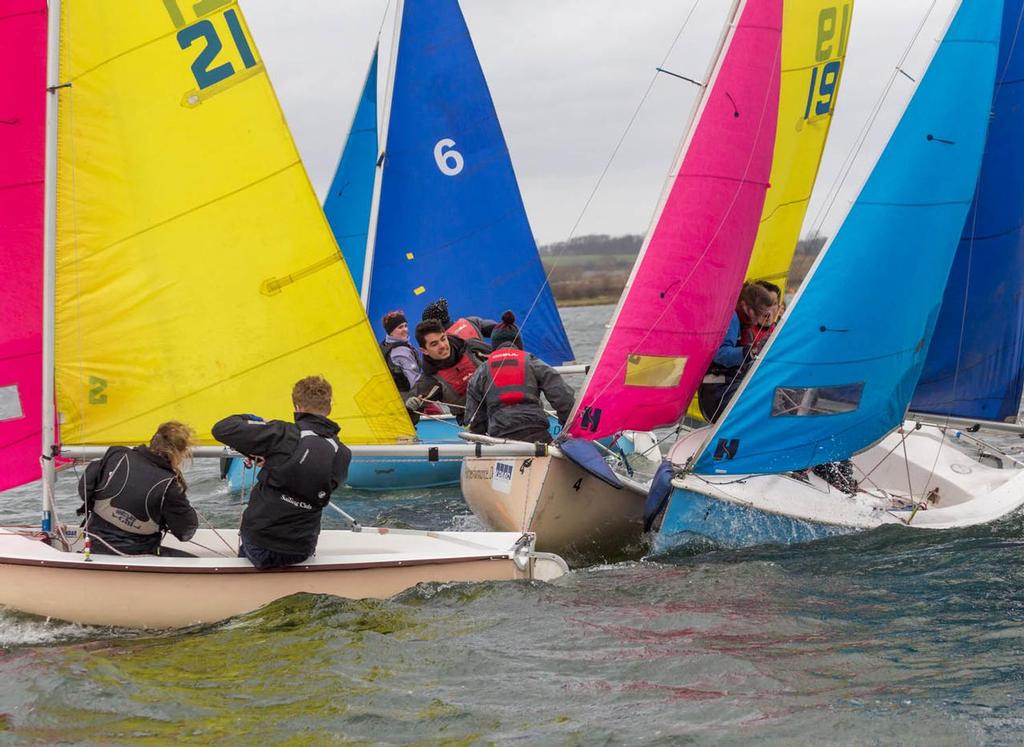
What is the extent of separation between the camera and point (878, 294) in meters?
7.87

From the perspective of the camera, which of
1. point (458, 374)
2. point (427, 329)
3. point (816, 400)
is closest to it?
point (816, 400)

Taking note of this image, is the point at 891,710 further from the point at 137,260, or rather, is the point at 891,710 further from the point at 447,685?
the point at 137,260

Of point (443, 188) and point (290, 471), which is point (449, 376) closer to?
point (443, 188)

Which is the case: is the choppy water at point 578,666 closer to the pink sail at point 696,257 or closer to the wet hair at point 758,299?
the pink sail at point 696,257

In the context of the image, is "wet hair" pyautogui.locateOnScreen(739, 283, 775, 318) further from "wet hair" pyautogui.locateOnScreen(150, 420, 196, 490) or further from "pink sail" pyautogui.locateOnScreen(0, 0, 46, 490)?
"pink sail" pyautogui.locateOnScreen(0, 0, 46, 490)

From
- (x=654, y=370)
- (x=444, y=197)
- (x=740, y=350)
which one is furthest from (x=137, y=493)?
(x=444, y=197)

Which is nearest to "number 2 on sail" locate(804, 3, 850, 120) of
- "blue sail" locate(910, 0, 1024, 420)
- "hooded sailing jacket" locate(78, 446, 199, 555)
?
"blue sail" locate(910, 0, 1024, 420)

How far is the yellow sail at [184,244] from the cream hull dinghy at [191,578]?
0.70 metres

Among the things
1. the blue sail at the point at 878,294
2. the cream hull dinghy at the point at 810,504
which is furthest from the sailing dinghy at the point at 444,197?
the blue sail at the point at 878,294

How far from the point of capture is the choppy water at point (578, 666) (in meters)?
4.75

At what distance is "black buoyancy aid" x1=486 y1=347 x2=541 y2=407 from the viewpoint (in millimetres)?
8328

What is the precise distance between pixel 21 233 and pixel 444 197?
702 cm

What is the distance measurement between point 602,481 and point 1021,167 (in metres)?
4.04

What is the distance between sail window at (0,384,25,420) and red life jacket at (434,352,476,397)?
4251 millimetres
